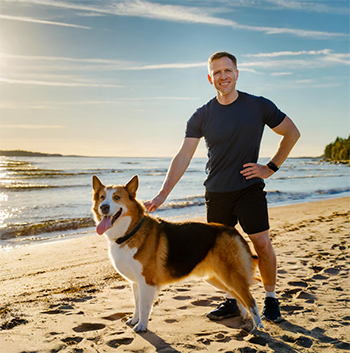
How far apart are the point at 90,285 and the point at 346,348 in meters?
3.57

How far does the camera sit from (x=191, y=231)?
12.0ft

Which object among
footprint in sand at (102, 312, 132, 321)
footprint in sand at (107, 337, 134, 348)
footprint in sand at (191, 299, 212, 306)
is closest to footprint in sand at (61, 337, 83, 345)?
footprint in sand at (107, 337, 134, 348)

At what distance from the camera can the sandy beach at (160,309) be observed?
10.4 feet

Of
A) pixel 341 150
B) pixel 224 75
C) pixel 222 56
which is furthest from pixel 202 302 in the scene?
pixel 341 150

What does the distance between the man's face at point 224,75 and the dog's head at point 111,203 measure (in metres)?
1.45

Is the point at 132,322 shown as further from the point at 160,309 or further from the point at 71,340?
the point at 71,340

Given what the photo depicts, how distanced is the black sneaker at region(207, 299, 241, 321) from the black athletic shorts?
36.9 inches

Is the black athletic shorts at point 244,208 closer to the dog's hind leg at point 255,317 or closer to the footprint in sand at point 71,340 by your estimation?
the dog's hind leg at point 255,317

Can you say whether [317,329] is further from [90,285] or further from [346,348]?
[90,285]

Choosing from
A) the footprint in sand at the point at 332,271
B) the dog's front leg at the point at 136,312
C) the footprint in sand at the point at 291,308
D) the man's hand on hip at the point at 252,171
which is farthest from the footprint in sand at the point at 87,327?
the footprint in sand at the point at 332,271

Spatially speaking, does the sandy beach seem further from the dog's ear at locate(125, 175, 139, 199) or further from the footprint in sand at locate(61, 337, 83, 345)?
the dog's ear at locate(125, 175, 139, 199)

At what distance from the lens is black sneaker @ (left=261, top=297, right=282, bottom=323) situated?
3609 mm

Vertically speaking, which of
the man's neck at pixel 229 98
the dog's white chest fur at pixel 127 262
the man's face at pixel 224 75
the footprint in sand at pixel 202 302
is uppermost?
the man's face at pixel 224 75

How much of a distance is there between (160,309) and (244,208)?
1679 millimetres
